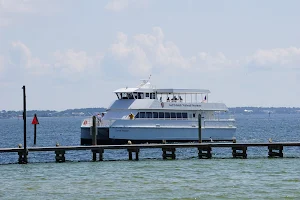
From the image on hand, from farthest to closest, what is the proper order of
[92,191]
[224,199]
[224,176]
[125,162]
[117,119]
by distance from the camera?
1. [117,119]
2. [125,162]
3. [224,176]
4. [92,191]
5. [224,199]

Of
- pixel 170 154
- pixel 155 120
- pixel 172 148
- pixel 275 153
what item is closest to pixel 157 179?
pixel 172 148

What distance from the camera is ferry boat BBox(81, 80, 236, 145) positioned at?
63875 millimetres

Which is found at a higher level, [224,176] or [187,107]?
[187,107]

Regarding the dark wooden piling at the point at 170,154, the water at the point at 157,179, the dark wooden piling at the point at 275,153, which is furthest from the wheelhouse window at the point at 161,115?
the dark wooden piling at the point at 275,153

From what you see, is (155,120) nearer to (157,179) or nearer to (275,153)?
(275,153)

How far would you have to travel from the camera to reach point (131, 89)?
66750 mm

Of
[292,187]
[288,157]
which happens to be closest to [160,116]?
[288,157]

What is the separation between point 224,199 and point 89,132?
33319mm

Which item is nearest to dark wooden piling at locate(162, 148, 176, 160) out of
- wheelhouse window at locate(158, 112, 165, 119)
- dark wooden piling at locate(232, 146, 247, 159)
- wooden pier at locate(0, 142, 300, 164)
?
wooden pier at locate(0, 142, 300, 164)

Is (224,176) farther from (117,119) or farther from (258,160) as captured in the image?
(117,119)

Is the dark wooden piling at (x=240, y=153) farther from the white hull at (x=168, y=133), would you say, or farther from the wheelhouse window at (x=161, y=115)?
the wheelhouse window at (x=161, y=115)

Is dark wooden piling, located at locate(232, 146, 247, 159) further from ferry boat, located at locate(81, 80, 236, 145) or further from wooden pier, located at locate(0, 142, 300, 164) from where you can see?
ferry boat, located at locate(81, 80, 236, 145)

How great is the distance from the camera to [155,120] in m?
65.1

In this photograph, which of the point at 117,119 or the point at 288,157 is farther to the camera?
the point at 117,119
